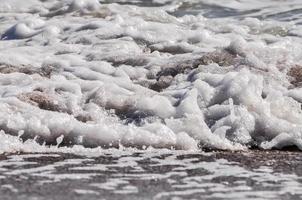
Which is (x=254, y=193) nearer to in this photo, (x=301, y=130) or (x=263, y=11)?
(x=301, y=130)

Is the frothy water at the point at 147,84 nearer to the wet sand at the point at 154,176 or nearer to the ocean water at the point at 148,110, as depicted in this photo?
the ocean water at the point at 148,110

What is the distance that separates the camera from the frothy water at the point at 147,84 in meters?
4.32

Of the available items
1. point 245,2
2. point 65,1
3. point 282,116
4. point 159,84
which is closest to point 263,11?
point 245,2

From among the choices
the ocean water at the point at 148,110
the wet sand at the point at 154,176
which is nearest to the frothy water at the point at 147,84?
the ocean water at the point at 148,110

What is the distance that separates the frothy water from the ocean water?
0.5 inches

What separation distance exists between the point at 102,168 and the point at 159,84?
7.09 ft

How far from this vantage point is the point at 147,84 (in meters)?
5.66

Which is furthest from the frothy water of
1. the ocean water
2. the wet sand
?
the wet sand

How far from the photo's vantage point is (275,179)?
335 cm

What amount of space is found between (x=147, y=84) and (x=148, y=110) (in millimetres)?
951

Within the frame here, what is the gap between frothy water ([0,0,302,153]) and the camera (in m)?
4.32

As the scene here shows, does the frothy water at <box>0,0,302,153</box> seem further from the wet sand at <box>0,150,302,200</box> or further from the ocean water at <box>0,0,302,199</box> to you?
the wet sand at <box>0,150,302,200</box>

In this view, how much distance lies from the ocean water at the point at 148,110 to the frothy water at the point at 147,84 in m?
0.01

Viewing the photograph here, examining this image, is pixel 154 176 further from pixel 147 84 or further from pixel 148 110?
pixel 147 84
